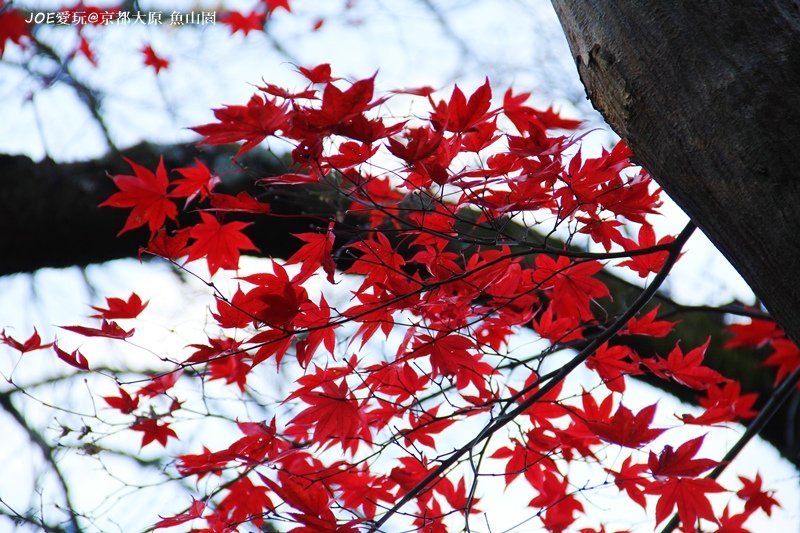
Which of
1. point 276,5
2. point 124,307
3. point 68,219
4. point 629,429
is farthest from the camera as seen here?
point 276,5

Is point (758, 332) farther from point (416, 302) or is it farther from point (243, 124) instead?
point (243, 124)

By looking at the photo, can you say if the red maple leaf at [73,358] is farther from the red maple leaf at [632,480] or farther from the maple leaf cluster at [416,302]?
the red maple leaf at [632,480]

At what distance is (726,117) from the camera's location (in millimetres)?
715

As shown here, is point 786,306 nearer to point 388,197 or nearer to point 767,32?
point 767,32

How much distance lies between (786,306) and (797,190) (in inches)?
5.3

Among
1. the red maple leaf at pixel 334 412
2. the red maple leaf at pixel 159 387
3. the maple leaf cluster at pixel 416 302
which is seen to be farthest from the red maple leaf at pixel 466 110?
the red maple leaf at pixel 159 387

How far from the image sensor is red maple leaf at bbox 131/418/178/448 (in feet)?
4.72

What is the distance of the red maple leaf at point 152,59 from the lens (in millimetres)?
3686

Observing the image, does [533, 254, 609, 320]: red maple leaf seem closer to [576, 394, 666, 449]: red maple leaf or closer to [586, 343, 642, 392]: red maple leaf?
[586, 343, 642, 392]: red maple leaf

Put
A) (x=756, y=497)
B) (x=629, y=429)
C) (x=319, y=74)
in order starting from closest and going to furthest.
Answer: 1. (x=629, y=429)
2. (x=319, y=74)
3. (x=756, y=497)

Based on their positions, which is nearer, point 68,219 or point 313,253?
point 313,253

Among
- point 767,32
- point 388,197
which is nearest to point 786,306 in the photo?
point 767,32

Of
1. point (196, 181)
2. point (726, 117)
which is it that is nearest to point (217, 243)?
point (196, 181)

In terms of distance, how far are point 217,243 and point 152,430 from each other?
47 centimetres
